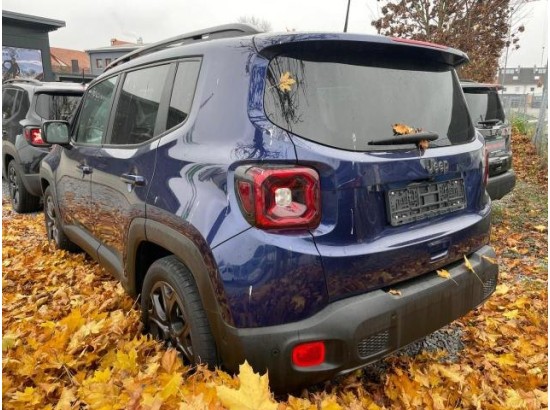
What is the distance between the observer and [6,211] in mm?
6742

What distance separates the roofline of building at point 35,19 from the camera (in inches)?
843

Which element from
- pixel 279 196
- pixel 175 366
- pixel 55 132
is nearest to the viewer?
pixel 279 196

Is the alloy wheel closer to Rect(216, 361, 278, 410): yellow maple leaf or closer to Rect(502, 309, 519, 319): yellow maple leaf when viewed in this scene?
Rect(216, 361, 278, 410): yellow maple leaf

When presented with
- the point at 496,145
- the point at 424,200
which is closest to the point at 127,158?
Answer: the point at 424,200

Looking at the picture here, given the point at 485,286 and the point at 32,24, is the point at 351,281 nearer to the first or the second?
the point at 485,286

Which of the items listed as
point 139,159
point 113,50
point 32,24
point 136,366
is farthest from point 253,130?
point 113,50

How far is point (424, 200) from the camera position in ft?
6.87

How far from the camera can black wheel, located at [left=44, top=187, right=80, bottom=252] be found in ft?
14.2

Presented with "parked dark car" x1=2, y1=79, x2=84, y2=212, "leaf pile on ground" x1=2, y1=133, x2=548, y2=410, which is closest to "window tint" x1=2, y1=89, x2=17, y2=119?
"parked dark car" x1=2, y1=79, x2=84, y2=212

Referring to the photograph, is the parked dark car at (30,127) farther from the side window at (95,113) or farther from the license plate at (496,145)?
the license plate at (496,145)

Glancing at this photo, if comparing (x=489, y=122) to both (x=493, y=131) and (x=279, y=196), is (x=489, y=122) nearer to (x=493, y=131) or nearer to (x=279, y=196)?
(x=493, y=131)

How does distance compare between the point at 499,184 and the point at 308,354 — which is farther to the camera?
the point at 499,184

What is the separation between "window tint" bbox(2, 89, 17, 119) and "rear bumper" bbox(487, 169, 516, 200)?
686cm

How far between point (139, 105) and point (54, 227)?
2576 mm
